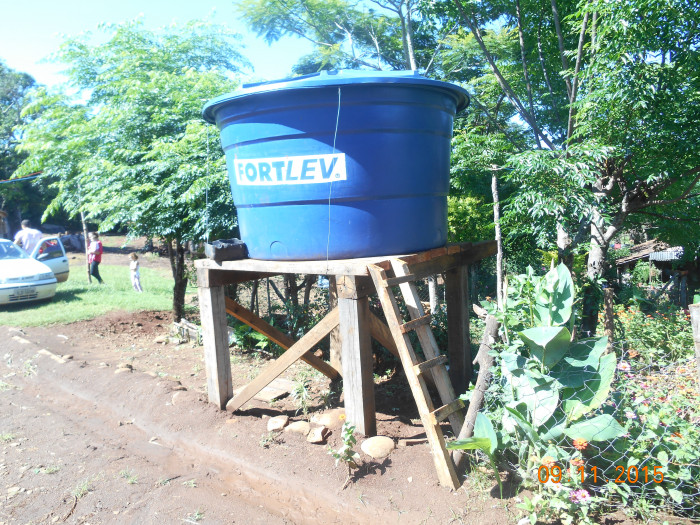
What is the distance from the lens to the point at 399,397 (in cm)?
476

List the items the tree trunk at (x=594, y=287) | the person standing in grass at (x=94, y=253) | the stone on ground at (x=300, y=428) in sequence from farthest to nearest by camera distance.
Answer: the person standing in grass at (x=94, y=253) < the tree trunk at (x=594, y=287) < the stone on ground at (x=300, y=428)

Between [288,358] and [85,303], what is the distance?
300 inches

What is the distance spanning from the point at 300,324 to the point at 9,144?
24.3 m

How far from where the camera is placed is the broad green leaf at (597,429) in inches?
100

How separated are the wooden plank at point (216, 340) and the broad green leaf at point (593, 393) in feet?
9.06

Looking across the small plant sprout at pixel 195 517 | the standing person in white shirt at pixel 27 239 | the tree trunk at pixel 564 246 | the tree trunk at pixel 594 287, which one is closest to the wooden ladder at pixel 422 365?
the small plant sprout at pixel 195 517

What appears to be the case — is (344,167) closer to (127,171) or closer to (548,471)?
(548,471)

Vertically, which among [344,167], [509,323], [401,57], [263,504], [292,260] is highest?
[401,57]

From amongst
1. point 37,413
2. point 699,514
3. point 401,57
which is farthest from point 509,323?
point 401,57

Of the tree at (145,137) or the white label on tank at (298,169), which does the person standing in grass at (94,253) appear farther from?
the white label on tank at (298,169)

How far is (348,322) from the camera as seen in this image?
3.51 meters

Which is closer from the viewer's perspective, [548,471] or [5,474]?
[548,471]

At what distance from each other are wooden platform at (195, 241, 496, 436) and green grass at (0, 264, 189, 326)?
5.48 m

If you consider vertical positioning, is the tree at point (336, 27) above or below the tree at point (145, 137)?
above
